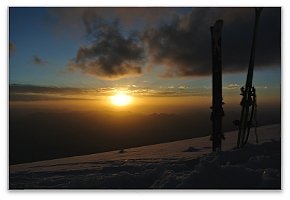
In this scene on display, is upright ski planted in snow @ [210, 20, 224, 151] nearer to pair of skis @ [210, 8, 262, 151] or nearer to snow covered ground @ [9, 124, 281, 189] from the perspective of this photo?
pair of skis @ [210, 8, 262, 151]

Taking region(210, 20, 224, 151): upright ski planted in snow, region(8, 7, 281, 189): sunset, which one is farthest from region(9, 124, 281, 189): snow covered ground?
region(210, 20, 224, 151): upright ski planted in snow

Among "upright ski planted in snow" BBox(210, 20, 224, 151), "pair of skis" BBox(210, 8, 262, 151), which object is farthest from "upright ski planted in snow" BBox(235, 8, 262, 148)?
"upright ski planted in snow" BBox(210, 20, 224, 151)

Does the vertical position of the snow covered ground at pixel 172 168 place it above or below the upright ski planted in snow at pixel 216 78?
below

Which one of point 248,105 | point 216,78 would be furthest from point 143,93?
point 248,105

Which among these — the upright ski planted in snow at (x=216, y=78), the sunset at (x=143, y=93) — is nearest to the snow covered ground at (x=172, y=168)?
the sunset at (x=143, y=93)

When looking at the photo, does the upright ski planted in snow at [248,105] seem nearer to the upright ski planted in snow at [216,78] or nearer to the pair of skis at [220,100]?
the pair of skis at [220,100]

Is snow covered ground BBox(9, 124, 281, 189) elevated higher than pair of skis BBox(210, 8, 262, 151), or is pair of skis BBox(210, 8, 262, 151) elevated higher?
pair of skis BBox(210, 8, 262, 151)

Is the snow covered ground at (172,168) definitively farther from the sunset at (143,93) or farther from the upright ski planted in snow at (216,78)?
the upright ski planted in snow at (216,78)
